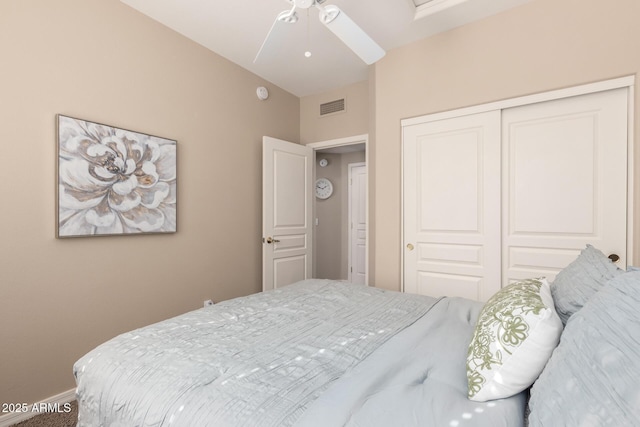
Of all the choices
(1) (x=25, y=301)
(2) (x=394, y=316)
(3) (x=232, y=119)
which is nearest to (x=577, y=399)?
(2) (x=394, y=316)

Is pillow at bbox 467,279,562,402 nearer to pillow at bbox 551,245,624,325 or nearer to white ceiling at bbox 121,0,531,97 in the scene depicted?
pillow at bbox 551,245,624,325

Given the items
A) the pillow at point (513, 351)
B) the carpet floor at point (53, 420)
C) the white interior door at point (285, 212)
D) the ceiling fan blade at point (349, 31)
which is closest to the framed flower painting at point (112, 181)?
the white interior door at point (285, 212)

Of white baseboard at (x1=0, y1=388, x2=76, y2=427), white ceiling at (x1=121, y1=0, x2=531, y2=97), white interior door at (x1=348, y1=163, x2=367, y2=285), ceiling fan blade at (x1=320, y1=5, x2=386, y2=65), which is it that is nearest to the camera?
ceiling fan blade at (x1=320, y1=5, x2=386, y2=65)

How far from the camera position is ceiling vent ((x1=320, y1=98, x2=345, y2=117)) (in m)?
3.58

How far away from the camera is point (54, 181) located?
6.23 ft

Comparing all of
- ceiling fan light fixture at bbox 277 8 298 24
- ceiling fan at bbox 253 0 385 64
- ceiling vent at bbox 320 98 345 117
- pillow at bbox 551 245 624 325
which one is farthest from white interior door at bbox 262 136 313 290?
pillow at bbox 551 245 624 325

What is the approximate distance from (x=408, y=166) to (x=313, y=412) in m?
2.42

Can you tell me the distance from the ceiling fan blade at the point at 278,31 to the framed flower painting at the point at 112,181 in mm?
1191

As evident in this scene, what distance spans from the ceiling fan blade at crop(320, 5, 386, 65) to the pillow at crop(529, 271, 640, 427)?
5.36ft

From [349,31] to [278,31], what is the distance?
42 centimetres

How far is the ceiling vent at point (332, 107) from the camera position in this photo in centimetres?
358

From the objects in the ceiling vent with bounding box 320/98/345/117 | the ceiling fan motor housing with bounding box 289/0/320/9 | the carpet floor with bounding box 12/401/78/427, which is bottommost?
the carpet floor with bounding box 12/401/78/427

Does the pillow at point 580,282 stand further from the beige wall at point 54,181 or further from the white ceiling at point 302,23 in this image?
the beige wall at point 54,181

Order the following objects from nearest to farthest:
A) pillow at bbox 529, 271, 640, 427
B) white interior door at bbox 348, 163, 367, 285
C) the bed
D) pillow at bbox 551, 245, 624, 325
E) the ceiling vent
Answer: pillow at bbox 529, 271, 640, 427 → the bed → pillow at bbox 551, 245, 624, 325 → the ceiling vent → white interior door at bbox 348, 163, 367, 285
